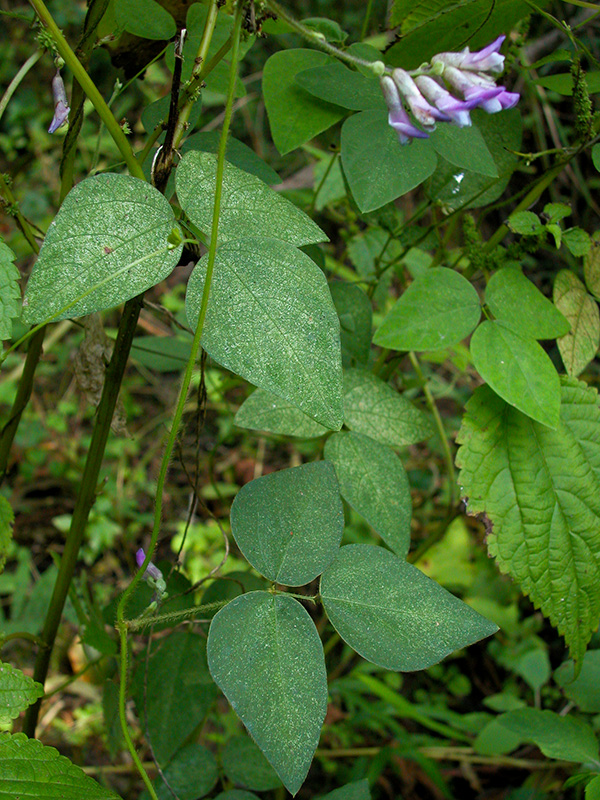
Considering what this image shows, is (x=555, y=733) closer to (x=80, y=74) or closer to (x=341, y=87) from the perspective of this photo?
(x=341, y=87)

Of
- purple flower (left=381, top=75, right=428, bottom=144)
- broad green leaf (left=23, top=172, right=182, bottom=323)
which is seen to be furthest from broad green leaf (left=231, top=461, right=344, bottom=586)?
purple flower (left=381, top=75, right=428, bottom=144)

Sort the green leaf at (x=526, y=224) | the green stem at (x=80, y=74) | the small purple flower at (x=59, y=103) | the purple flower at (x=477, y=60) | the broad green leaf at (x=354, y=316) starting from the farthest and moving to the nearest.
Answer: the broad green leaf at (x=354, y=316) → the green leaf at (x=526, y=224) → the small purple flower at (x=59, y=103) → the green stem at (x=80, y=74) → the purple flower at (x=477, y=60)

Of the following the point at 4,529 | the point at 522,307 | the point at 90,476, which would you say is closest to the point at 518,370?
the point at 522,307

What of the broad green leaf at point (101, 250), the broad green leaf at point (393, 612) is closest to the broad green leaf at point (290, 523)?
Result: the broad green leaf at point (393, 612)

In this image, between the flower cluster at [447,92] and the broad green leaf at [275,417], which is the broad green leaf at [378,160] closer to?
the flower cluster at [447,92]

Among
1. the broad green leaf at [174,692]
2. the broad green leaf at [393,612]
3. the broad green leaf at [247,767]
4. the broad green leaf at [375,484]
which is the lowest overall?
the broad green leaf at [247,767]

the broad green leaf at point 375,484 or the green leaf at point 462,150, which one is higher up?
the green leaf at point 462,150

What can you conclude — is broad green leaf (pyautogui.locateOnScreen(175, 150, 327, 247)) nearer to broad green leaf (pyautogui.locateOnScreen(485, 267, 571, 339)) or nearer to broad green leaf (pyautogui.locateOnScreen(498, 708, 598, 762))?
broad green leaf (pyautogui.locateOnScreen(485, 267, 571, 339))
